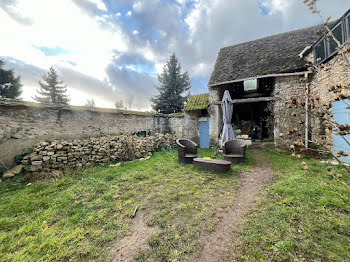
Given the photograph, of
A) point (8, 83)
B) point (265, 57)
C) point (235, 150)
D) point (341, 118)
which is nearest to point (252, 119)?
point (265, 57)

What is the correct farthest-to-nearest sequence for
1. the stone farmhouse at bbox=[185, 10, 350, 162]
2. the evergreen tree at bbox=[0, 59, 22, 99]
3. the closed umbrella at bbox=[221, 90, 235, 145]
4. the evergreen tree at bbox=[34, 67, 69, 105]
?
the evergreen tree at bbox=[34, 67, 69, 105] < the evergreen tree at bbox=[0, 59, 22, 99] < the closed umbrella at bbox=[221, 90, 235, 145] < the stone farmhouse at bbox=[185, 10, 350, 162]

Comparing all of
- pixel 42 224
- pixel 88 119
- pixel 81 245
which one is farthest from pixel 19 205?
pixel 88 119

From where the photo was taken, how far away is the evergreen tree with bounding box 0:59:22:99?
610 inches

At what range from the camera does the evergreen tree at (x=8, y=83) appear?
15500mm

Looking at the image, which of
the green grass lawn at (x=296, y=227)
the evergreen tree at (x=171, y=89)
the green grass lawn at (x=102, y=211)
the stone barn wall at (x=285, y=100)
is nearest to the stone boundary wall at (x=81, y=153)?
the green grass lawn at (x=102, y=211)

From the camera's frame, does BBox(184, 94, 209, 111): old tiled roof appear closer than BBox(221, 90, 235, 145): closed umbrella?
No

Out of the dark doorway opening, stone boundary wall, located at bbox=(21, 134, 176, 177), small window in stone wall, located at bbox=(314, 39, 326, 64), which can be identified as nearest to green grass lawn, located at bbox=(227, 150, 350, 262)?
small window in stone wall, located at bbox=(314, 39, 326, 64)

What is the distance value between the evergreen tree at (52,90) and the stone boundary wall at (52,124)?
18667mm

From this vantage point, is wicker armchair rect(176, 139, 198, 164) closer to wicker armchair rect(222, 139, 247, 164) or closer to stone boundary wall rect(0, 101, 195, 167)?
wicker armchair rect(222, 139, 247, 164)

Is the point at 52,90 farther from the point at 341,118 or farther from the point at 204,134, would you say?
the point at 341,118

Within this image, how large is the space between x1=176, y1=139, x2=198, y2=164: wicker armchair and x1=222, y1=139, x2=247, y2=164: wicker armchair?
129cm

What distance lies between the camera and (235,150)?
6.14m

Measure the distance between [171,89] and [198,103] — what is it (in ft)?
26.7

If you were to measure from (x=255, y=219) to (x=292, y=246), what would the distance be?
2.04 feet
